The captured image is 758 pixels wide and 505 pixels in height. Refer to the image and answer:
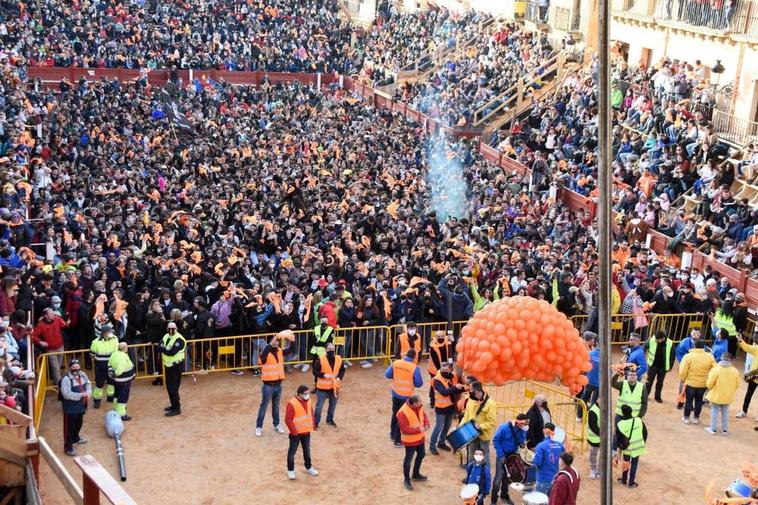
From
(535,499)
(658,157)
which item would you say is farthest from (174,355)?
(658,157)

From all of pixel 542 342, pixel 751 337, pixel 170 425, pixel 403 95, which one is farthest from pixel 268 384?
pixel 403 95

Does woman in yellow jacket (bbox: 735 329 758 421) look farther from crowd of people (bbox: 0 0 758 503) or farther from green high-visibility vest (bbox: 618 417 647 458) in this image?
green high-visibility vest (bbox: 618 417 647 458)

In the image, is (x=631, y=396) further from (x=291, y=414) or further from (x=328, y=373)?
(x=291, y=414)

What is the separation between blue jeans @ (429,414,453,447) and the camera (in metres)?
13.4

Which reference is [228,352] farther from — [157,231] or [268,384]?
[157,231]

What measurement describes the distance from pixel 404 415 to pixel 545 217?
1212 cm

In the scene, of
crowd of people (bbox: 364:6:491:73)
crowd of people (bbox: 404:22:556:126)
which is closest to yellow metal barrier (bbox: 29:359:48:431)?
crowd of people (bbox: 404:22:556:126)

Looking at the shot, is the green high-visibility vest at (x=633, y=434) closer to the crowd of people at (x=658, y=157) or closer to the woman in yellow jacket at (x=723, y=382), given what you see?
the woman in yellow jacket at (x=723, y=382)

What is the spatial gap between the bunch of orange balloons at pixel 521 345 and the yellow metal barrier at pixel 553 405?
98cm

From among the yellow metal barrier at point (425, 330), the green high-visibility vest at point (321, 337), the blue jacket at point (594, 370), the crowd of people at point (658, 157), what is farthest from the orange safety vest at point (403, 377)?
the crowd of people at point (658, 157)

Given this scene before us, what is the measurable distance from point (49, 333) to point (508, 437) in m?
7.51

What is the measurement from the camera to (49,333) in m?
14.5

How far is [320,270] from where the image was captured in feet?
58.1

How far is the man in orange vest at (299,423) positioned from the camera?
12.2 meters
